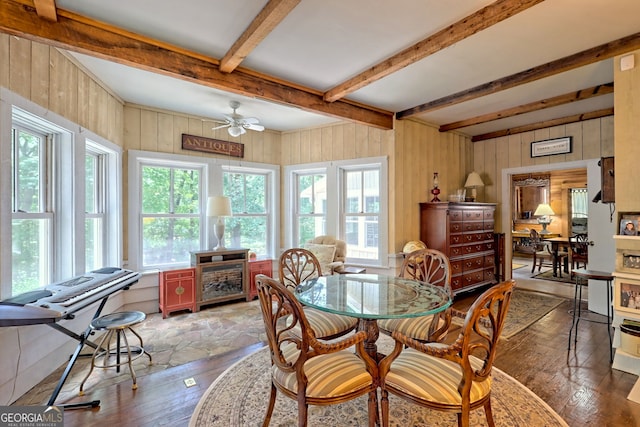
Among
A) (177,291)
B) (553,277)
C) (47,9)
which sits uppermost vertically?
(47,9)

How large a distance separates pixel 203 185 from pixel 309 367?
3729 mm

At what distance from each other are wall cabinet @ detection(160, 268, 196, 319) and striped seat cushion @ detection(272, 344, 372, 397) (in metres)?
2.74

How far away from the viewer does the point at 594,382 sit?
238 cm

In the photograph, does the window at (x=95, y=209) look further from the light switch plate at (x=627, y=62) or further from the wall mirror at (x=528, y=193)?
the wall mirror at (x=528, y=193)

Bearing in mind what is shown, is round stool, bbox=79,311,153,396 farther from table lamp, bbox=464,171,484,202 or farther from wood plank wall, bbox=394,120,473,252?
table lamp, bbox=464,171,484,202

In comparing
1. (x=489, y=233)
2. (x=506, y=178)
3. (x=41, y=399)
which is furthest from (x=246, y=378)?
(x=506, y=178)

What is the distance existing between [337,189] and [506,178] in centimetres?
307

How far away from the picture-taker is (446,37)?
7.70 feet

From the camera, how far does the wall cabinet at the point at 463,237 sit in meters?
4.36

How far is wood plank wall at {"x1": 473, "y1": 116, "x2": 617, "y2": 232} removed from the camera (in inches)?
172

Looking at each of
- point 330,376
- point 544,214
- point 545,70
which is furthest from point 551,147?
point 330,376

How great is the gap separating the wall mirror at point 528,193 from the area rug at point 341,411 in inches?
306

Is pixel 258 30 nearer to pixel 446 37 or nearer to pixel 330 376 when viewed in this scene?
pixel 446 37

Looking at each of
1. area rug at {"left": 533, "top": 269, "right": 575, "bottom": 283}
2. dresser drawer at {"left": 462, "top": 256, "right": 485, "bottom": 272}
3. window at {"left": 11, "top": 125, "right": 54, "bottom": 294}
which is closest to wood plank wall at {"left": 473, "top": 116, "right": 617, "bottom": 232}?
dresser drawer at {"left": 462, "top": 256, "right": 485, "bottom": 272}
